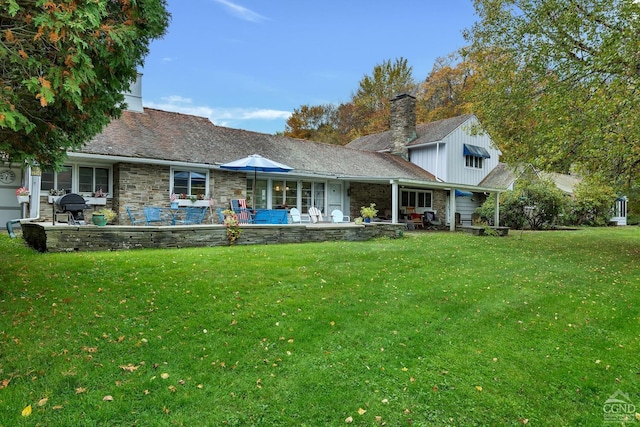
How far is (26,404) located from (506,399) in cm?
425

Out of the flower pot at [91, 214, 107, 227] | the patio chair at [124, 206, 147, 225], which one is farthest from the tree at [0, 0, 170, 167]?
the patio chair at [124, 206, 147, 225]

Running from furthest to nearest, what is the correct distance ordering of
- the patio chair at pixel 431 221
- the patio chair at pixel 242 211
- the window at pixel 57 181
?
1. the patio chair at pixel 431 221
2. the patio chair at pixel 242 211
3. the window at pixel 57 181

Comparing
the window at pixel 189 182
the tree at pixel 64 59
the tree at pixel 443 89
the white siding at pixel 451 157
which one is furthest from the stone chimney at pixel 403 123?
the tree at pixel 64 59

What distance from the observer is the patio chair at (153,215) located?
38.7 ft

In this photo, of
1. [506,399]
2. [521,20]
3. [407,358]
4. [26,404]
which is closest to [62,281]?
[26,404]

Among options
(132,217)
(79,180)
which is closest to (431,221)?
(132,217)

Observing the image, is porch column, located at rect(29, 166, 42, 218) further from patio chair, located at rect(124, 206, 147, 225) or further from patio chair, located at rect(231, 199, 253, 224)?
patio chair, located at rect(231, 199, 253, 224)

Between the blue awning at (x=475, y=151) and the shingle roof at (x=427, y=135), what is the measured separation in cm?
152

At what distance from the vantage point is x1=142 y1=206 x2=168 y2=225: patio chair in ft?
38.7

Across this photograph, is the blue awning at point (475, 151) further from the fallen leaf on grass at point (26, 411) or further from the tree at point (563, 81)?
the fallen leaf on grass at point (26, 411)

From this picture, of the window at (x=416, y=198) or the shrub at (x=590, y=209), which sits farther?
the shrub at (x=590, y=209)

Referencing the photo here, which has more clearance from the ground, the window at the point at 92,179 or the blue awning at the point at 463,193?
the blue awning at the point at 463,193

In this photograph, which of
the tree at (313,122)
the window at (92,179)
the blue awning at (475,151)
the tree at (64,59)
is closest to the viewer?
the tree at (64,59)

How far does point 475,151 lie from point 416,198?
15.1 ft
